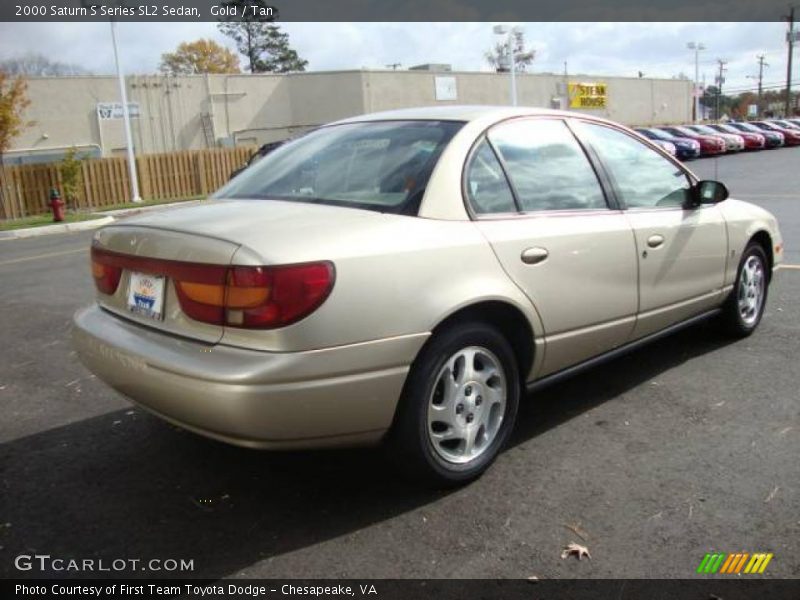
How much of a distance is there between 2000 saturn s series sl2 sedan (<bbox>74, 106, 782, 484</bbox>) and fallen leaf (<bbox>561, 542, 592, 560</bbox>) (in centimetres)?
59

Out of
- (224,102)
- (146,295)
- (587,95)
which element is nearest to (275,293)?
(146,295)

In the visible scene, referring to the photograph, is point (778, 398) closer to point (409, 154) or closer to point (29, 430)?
point (409, 154)

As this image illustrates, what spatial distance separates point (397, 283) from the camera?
2797mm

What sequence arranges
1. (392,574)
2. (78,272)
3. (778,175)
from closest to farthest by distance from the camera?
(392,574) → (78,272) → (778,175)

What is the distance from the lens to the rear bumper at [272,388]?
258 centimetres

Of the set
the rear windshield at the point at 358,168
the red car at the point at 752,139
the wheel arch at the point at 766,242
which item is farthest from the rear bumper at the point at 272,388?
the red car at the point at 752,139

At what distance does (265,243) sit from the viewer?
268 cm

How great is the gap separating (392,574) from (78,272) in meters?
8.01

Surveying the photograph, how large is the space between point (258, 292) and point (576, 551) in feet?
4.83

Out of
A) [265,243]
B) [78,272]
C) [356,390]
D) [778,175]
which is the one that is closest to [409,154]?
[265,243]

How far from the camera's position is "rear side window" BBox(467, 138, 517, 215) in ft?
10.7

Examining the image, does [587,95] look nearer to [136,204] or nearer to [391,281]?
[136,204]

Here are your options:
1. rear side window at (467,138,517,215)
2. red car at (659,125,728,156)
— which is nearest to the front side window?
rear side window at (467,138,517,215)

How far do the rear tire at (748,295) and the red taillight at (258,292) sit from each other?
11.1 ft
